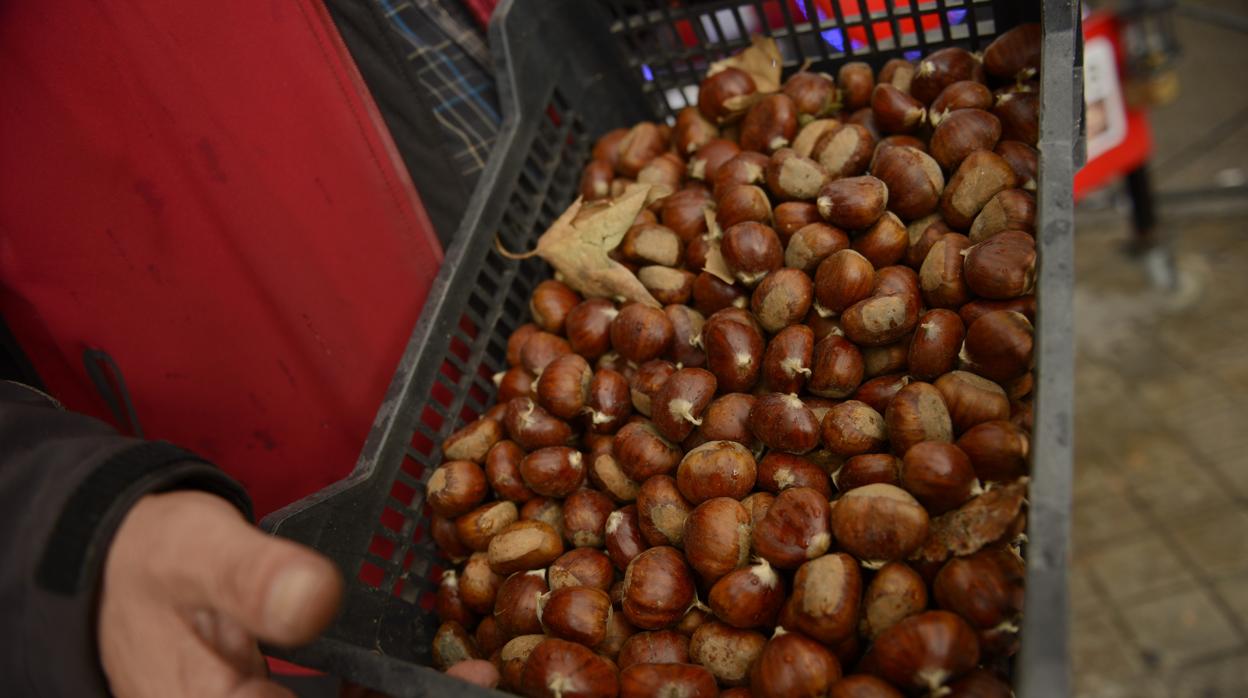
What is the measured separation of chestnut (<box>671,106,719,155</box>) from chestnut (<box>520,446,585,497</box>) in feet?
2.51

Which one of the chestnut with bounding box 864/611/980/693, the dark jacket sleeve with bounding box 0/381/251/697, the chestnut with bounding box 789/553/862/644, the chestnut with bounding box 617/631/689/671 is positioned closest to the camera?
the dark jacket sleeve with bounding box 0/381/251/697

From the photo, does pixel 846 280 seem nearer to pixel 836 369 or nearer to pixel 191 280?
pixel 836 369

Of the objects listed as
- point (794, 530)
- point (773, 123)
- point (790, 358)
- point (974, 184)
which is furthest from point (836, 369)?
point (773, 123)

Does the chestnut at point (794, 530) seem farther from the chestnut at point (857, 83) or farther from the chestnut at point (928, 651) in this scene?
the chestnut at point (857, 83)

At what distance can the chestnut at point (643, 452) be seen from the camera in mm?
1424

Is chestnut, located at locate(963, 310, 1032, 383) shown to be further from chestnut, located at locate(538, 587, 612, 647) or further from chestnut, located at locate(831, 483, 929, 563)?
chestnut, located at locate(538, 587, 612, 647)

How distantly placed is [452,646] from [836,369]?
82 cm

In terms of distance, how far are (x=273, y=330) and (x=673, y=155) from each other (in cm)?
95

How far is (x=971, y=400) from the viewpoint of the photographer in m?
1.18

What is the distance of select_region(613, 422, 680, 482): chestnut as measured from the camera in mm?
1424

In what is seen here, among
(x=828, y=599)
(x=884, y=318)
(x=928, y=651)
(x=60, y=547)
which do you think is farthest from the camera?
(x=884, y=318)

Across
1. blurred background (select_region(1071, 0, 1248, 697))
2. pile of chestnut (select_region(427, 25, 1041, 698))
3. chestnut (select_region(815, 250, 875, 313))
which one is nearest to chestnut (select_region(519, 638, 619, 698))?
pile of chestnut (select_region(427, 25, 1041, 698))

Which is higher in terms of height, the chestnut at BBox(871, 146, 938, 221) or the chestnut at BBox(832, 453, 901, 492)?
the chestnut at BBox(871, 146, 938, 221)

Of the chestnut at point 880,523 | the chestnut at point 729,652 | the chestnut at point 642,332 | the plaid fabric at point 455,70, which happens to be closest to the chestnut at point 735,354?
the chestnut at point 642,332
